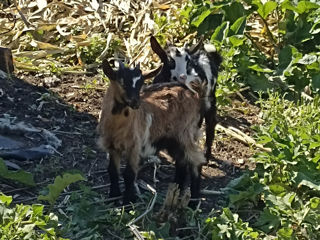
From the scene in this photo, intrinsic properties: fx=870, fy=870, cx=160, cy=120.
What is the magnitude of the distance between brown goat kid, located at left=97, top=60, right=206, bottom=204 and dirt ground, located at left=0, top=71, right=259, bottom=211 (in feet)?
1.16

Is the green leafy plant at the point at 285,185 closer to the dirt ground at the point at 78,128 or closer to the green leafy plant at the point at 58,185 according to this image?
the dirt ground at the point at 78,128

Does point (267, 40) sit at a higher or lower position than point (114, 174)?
higher

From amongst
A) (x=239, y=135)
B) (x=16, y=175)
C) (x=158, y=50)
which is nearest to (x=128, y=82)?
(x=16, y=175)

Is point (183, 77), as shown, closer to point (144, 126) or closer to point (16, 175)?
point (144, 126)

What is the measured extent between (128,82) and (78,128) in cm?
182

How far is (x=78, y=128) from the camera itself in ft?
28.0

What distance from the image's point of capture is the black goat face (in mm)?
6758

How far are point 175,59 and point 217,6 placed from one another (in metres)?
1.78

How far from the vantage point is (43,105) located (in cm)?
891

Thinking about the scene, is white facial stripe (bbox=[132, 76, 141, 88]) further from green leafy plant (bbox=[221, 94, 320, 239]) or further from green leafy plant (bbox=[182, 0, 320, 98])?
green leafy plant (bbox=[182, 0, 320, 98])

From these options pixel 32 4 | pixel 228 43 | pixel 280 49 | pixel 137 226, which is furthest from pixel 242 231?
pixel 32 4

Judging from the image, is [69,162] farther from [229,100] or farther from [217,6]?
[217,6]

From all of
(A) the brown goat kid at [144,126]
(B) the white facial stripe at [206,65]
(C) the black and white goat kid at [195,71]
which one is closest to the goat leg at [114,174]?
(A) the brown goat kid at [144,126]

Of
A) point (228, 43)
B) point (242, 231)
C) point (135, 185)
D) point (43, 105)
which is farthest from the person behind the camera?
point (228, 43)
